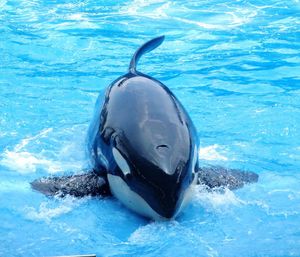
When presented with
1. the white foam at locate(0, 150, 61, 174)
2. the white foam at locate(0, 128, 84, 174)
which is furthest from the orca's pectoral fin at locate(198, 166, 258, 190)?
the white foam at locate(0, 150, 61, 174)

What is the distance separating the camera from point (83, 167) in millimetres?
8016

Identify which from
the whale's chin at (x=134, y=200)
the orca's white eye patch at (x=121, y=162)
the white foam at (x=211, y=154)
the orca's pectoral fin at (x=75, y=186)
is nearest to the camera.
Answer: the whale's chin at (x=134, y=200)

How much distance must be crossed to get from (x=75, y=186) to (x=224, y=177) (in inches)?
64.0

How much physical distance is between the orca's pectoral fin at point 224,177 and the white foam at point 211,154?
61cm

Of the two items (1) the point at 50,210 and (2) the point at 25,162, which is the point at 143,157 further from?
(2) the point at 25,162

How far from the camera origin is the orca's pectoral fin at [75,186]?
22.9 ft

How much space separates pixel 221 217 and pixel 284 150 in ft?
7.44

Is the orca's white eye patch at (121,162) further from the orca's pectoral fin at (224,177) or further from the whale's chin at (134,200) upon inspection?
the orca's pectoral fin at (224,177)

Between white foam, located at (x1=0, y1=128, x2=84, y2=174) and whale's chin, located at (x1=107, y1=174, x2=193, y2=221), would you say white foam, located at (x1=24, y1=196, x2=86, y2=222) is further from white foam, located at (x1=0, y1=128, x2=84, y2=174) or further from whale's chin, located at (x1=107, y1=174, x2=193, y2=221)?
white foam, located at (x1=0, y1=128, x2=84, y2=174)

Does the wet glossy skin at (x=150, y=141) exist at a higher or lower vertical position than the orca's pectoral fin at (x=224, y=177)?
higher

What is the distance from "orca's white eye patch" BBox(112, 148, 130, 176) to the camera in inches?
251

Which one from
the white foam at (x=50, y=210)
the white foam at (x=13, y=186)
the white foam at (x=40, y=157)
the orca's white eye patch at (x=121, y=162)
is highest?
the orca's white eye patch at (x=121, y=162)

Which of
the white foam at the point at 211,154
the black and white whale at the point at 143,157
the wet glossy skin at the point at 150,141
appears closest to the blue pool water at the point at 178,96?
the white foam at the point at 211,154

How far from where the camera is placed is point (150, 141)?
6.31 m
